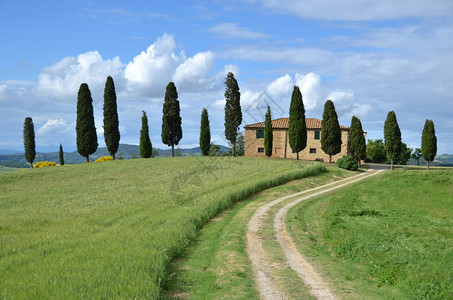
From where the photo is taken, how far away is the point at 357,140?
63.0 metres

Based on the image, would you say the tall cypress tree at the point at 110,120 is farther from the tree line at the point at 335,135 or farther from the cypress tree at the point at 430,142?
the cypress tree at the point at 430,142

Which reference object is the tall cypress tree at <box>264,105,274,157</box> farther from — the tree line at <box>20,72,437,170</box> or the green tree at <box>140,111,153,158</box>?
the green tree at <box>140,111,153,158</box>

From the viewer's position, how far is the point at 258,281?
11875 millimetres

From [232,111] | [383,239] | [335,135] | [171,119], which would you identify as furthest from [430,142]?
[383,239]

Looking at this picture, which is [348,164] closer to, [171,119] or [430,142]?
[430,142]

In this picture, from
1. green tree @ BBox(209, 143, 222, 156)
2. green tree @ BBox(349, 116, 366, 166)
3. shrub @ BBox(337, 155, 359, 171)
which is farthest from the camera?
green tree @ BBox(209, 143, 222, 156)

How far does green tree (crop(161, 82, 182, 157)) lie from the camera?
67.3 m

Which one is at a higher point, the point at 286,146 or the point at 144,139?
the point at 144,139

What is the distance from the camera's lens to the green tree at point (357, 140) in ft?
206

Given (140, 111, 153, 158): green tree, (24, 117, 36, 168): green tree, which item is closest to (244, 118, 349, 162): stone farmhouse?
(140, 111, 153, 158): green tree

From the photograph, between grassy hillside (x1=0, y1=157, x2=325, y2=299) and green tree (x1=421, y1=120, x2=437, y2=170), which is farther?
green tree (x1=421, y1=120, x2=437, y2=170)

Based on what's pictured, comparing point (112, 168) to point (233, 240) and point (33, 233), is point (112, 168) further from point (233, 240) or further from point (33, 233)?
point (233, 240)

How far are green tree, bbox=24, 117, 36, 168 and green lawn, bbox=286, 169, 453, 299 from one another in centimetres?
7107

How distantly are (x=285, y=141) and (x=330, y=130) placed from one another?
A: 1384 centimetres
